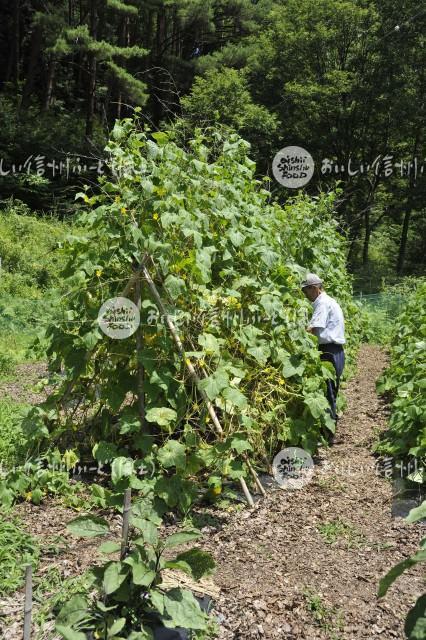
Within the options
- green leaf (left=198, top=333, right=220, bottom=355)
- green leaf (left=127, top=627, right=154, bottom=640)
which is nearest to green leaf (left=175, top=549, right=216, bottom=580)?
green leaf (left=127, top=627, right=154, bottom=640)

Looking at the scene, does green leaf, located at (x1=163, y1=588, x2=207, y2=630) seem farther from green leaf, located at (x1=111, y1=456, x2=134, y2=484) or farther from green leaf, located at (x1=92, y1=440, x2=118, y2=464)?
green leaf, located at (x1=92, y1=440, x2=118, y2=464)

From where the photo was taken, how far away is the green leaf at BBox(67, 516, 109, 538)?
2.51m

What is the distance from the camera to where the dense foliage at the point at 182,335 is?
3639 millimetres

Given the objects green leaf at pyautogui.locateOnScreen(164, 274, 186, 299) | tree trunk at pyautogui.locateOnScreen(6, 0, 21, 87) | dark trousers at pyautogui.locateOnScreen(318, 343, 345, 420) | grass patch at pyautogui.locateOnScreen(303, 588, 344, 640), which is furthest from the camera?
tree trunk at pyautogui.locateOnScreen(6, 0, 21, 87)

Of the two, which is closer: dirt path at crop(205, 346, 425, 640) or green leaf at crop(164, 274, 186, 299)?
dirt path at crop(205, 346, 425, 640)

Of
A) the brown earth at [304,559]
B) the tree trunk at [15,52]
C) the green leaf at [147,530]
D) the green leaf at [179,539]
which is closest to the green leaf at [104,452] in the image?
the brown earth at [304,559]

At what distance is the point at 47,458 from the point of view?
387cm

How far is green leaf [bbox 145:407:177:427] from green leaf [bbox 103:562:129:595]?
4.20ft

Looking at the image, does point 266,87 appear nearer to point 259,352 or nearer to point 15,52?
point 15,52

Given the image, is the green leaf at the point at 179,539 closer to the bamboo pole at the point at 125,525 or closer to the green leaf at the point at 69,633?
the bamboo pole at the point at 125,525

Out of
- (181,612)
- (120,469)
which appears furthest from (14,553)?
(181,612)

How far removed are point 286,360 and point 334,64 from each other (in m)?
20.2

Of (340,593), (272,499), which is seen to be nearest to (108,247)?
(272,499)

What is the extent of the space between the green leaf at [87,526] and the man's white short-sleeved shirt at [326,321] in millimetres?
2897
